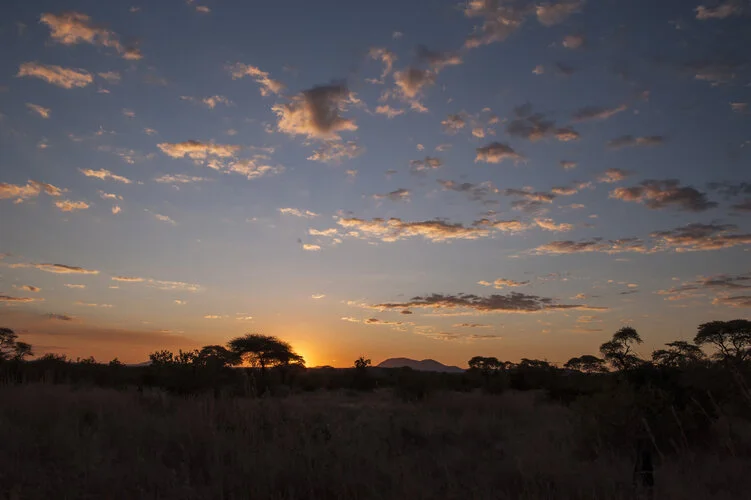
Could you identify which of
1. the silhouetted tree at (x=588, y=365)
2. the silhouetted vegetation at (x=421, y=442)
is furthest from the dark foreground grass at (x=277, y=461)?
the silhouetted tree at (x=588, y=365)

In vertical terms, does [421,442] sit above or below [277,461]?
below

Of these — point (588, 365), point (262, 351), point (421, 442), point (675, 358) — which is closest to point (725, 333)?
point (675, 358)

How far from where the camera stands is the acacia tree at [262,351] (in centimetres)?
4262

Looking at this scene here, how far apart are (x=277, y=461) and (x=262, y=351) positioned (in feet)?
122

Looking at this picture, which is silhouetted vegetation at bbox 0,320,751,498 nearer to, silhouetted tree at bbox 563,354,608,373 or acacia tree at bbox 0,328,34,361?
silhouetted tree at bbox 563,354,608,373

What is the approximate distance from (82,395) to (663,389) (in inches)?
536

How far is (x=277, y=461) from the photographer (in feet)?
23.0

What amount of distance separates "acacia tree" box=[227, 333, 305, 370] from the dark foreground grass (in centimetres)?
3151

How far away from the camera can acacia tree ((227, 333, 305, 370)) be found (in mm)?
42625

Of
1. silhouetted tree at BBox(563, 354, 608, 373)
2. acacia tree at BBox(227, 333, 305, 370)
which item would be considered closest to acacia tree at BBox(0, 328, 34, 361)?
acacia tree at BBox(227, 333, 305, 370)

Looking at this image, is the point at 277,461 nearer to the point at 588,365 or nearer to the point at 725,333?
the point at 725,333

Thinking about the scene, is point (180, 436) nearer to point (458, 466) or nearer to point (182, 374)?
point (458, 466)

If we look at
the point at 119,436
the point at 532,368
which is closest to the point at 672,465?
the point at 119,436

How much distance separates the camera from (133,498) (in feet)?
19.8
